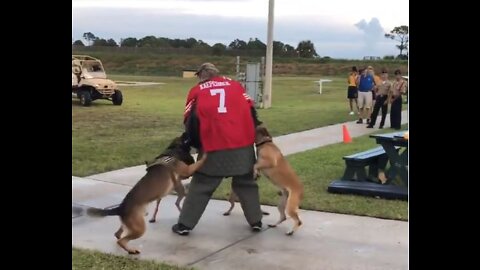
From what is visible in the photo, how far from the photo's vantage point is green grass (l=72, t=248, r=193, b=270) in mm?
4801

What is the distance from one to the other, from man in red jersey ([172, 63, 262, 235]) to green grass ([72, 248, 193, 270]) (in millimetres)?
902

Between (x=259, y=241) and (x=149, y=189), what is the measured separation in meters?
1.09

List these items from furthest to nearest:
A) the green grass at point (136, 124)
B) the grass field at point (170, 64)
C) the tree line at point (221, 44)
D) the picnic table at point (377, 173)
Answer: the grass field at point (170, 64) < the green grass at point (136, 124) < the picnic table at point (377, 173) < the tree line at point (221, 44)

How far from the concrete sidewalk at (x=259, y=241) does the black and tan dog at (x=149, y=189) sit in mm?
192

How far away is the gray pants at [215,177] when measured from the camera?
5.82 meters

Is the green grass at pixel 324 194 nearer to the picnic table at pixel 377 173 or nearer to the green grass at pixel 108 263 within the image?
the picnic table at pixel 377 173

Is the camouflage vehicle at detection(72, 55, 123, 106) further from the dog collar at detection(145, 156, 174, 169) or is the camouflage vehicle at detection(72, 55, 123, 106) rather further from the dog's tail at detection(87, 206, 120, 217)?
the dog collar at detection(145, 156, 174, 169)

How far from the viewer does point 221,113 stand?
5.61 metres

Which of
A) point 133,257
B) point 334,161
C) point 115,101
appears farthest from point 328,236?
point 115,101

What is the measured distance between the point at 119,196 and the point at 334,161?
13.1ft

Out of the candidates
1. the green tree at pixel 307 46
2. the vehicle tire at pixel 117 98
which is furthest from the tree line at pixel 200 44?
the vehicle tire at pixel 117 98

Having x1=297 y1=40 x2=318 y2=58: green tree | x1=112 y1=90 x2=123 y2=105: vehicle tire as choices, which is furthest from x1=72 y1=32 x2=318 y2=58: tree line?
x1=112 y1=90 x2=123 y2=105: vehicle tire
